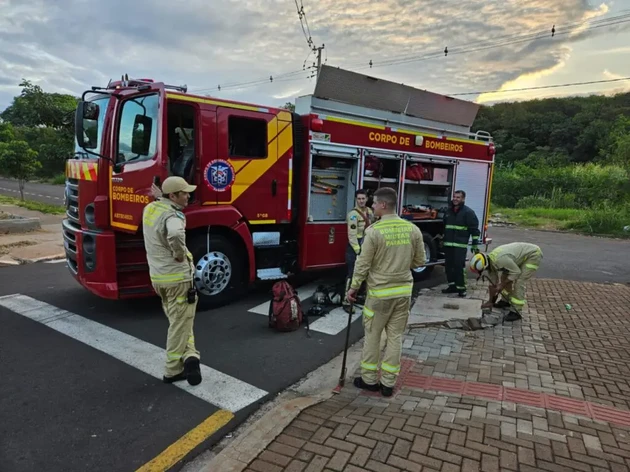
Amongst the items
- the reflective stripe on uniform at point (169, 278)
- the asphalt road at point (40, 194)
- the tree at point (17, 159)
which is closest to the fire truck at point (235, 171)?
the reflective stripe on uniform at point (169, 278)

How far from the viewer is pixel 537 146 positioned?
5788cm

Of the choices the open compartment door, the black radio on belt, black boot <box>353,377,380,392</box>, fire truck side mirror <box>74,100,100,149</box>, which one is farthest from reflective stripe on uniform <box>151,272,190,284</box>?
the open compartment door

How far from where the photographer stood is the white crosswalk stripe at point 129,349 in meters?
3.59

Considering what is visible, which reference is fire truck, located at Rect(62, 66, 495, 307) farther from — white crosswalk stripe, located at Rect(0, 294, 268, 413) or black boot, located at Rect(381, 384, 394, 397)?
black boot, located at Rect(381, 384, 394, 397)

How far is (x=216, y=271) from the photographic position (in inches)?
227

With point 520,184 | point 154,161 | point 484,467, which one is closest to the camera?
point 484,467

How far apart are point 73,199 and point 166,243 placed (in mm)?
2851

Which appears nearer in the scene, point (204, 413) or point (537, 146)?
point (204, 413)

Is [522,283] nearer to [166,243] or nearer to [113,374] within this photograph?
[166,243]

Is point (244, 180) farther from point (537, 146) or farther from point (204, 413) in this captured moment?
point (537, 146)

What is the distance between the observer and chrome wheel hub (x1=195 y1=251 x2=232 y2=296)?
5605mm

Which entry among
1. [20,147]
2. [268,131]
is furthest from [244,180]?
[20,147]

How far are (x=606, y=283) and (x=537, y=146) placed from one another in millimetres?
56105

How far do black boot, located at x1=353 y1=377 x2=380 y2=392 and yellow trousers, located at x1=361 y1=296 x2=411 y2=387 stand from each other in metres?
0.03
